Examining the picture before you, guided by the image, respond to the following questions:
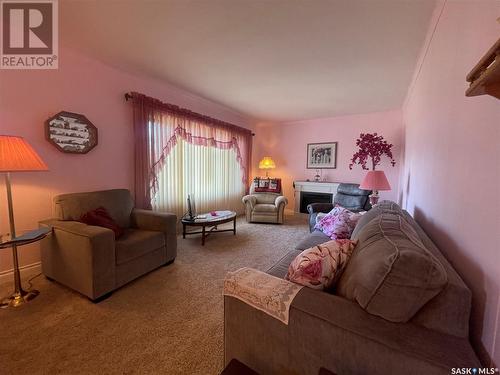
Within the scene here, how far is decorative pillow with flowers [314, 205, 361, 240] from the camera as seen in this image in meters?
2.21

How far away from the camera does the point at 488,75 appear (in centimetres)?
55

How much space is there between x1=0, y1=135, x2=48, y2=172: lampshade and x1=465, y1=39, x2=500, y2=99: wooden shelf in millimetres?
2546

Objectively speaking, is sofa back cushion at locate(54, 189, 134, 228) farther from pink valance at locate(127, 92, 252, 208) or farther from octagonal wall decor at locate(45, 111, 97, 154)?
octagonal wall decor at locate(45, 111, 97, 154)

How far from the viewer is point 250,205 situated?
455 cm

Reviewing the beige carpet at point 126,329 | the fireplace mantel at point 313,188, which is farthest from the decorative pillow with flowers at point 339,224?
the fireplace mantel at point 313,188

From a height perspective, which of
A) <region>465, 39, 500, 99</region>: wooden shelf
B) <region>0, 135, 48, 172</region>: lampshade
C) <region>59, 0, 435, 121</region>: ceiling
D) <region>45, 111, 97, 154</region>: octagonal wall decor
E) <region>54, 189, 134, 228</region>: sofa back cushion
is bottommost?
<region>54, 189, 134, 228</region>: sofa back cushion

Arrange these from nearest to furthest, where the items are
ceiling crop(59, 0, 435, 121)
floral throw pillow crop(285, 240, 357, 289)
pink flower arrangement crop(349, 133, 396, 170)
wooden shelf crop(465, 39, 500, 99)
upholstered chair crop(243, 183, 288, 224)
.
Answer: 1. wooden shelf crop(465, 39, 500, 99)
2. floral throw pillow crop(285, 240, 357, 289)
3. ceiling crop(59, 0, 435, 121)
4. pink flower arrangement crop(349, 133, 396, 170)
5. upholstered chair crop(243, 183, 288, 224)

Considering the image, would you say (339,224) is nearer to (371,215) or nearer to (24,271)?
A: (371,215)

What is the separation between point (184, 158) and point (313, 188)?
2.99m

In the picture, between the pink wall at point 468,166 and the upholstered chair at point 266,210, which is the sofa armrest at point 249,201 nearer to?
the upholstered chair at point 266,210

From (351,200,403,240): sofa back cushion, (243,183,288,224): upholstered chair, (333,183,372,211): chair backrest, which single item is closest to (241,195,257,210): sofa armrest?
(243,183,288,224): upholstered chair

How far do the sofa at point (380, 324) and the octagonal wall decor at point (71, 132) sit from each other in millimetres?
2689

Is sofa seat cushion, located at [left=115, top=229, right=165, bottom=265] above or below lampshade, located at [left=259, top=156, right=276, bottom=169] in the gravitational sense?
below

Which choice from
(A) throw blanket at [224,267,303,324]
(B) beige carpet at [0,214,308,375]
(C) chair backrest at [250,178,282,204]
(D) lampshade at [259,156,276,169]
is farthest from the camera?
(D) lampshade at [259,156,276,169]
